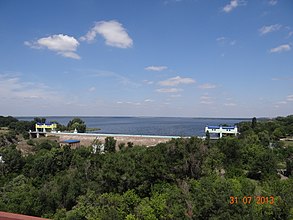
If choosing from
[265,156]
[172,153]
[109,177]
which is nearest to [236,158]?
[265,156]

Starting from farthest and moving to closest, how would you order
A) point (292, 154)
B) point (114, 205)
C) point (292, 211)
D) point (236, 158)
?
point (292, 154), point (236, 158), point (114, 205), point (292, 211)

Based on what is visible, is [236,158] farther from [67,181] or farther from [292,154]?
[67,181]

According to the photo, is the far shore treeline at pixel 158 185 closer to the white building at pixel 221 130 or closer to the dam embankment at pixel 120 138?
the dam embankment at pixel 120 138

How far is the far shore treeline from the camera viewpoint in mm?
8203

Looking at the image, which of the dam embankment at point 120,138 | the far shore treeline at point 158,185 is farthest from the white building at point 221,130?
the far shore treeline at point 158,185

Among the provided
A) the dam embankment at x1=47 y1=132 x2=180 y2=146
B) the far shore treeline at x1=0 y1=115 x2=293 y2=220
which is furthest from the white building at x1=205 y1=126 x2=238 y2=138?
the far shore treeline at x1=0 y1=115 x2=293 y2=220

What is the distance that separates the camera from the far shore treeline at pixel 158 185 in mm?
8203

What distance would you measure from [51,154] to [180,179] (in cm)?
1560

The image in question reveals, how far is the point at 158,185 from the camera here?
13.7 m

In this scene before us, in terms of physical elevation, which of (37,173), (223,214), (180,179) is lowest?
(37,173)

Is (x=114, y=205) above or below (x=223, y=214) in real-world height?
below

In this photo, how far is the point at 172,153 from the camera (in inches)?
661

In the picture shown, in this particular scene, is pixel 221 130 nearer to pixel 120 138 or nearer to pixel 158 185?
pixel 120 138

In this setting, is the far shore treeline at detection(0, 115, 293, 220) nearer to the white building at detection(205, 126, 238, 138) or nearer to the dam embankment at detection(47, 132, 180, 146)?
the dam embankment at detection(47, 132, 180, 146)
